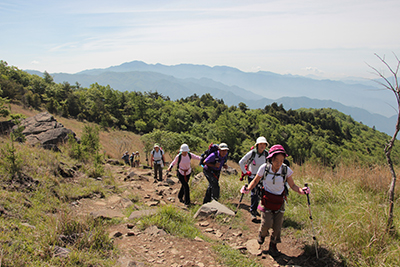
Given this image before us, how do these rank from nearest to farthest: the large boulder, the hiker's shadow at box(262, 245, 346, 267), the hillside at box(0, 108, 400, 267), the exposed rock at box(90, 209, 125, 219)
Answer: the hillside at box(0, 108, 400, 267) < the hiker's shadow at box(262, 245, 346, 267) < the exposed rock at box(90, 209, 125, 219) < the large boulder

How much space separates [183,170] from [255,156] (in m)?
2.40

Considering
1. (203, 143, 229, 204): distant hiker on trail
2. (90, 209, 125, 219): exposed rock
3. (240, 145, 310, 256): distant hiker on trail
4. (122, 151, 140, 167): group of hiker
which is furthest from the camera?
(122, 151, 140, 167): group of hiker

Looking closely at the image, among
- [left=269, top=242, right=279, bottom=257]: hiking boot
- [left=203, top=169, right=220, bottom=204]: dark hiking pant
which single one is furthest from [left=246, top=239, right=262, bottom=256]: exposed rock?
[left=203, top=169, right=220, bottom=204]: dark hiking pant

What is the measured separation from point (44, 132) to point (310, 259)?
1654cm

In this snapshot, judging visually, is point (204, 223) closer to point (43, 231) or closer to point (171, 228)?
point (171, 228)

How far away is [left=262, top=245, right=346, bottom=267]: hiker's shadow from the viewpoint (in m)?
3.57

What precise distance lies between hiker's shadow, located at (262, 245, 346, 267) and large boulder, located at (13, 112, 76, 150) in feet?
37.1

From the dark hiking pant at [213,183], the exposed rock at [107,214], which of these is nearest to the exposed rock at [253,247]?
the dark hiking pant at [213,183]

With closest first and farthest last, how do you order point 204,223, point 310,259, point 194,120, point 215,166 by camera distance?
point 310,259, point 204,223, point 215,166, point 194,120

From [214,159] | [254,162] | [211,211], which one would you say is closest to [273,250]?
[211,211]

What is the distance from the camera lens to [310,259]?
379cm

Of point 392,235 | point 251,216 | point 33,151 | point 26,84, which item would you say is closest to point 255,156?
→ point 251,216

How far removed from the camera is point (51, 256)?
10.2 ft

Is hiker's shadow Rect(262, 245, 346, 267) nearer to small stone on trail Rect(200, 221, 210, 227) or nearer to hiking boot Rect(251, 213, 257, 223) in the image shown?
hiking boot Rect(251, 213, 257, 223)
